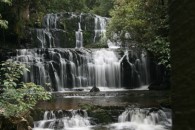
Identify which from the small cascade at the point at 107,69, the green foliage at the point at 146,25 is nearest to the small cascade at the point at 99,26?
the small cascade at the point at 107,69

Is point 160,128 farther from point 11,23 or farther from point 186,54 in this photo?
point 11,23

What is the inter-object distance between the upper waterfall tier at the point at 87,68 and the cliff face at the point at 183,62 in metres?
23.0

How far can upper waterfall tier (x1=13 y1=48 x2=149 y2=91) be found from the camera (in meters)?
24.2

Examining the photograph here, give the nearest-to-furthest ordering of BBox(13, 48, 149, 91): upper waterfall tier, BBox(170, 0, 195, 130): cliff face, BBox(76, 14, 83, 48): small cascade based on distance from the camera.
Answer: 1. BBox(170, 0, 195, 130): cliff face
2. BBox(13, 48, 149, 91): upper waterfall tier
3. BBox(76, 14, 83, 48): small cascade

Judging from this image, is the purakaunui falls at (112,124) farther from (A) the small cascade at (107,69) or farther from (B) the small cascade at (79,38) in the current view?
(B) the small cascade at (79,38)

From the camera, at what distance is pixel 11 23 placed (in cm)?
2670

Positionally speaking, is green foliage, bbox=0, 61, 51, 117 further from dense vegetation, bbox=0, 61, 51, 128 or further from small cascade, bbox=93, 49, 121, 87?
small cascade, bbox=93, 49, 121, 87

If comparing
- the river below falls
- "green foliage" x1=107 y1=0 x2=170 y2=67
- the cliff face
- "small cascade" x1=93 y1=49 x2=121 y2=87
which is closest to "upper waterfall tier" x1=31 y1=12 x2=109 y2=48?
"small cascade" x1=93 y1=49 x2=121 y2=87

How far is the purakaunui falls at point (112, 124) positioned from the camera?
12008 mm

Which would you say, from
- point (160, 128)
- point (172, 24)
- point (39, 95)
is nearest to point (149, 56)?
point (160, 128)

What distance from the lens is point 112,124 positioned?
12.3m

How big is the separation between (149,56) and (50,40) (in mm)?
9790

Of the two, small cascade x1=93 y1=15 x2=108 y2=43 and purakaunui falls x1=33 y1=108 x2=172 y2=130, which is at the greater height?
small cascade x1=93 y1=15 x2=108 y2=43

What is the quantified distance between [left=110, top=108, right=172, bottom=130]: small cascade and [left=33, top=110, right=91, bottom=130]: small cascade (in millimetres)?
1152
